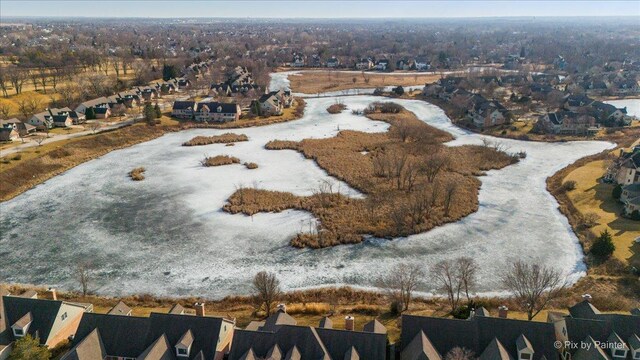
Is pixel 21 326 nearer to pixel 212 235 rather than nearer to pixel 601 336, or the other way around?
pixel 212 235

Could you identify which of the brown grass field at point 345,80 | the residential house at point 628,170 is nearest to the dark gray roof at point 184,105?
the brown grass field at point 345,80

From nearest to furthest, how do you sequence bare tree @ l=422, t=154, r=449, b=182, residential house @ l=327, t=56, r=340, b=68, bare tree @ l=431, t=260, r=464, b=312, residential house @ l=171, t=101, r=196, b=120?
bare tree @ l=431, t=260, r=464, b=312
bare tree @ l=422, t=154, r=449, b=182
residential house @ l=171, t=101, r=196, b=120
residential house @ l=327, t=56, r=340, b=68

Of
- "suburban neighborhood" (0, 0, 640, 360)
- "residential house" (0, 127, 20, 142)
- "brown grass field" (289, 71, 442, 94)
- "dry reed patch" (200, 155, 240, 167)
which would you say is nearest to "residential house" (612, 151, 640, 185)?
"suburban neighborhood" (0, 0, 640, 360)

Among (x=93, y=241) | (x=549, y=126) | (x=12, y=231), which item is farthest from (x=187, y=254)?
(x=549, y=126)

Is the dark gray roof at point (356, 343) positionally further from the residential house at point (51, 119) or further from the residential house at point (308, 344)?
the residential house at point (51, 119)

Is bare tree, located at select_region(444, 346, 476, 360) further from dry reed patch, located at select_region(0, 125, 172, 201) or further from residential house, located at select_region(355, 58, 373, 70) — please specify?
residential house, located at select_region(355, 58, 373, 70)

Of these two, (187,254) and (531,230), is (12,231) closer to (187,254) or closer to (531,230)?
(187,254)
